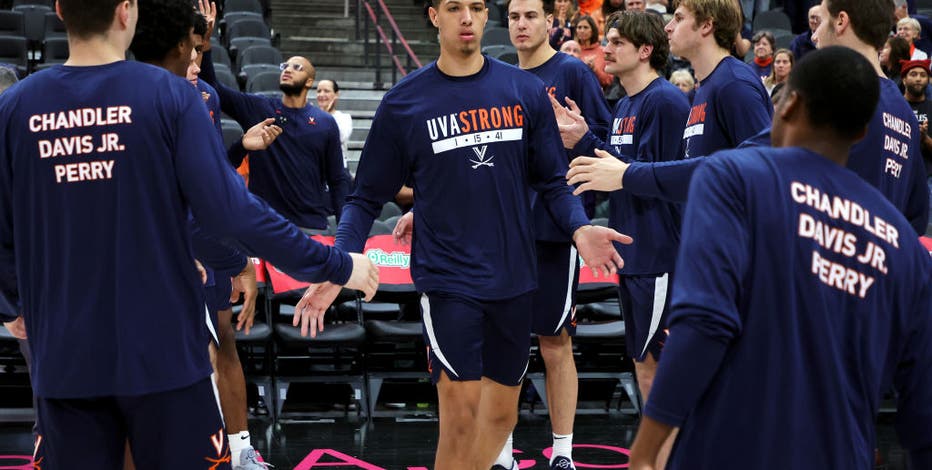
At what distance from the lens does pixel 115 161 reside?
2.97 meters

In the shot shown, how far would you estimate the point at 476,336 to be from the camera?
4.53 metres

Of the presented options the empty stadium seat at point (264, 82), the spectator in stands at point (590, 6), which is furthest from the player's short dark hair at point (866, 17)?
the spectator in stands at point (590, 6)

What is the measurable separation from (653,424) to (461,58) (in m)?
2.57

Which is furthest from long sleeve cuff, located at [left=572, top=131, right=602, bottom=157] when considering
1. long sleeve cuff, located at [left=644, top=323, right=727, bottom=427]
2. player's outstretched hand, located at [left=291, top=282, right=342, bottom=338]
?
long sleeve cuff, located at [left=644, top=323, right=727, bottom=427]

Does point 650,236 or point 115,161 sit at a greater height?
point 115,161

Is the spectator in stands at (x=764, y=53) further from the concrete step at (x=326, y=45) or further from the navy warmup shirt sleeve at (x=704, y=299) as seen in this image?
the navy warmup shirt sleeve at (x=704, y=299)

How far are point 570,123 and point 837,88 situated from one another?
2.53 meters

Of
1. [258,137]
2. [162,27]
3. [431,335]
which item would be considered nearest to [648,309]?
[431,335]

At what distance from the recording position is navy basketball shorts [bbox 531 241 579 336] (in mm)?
5559

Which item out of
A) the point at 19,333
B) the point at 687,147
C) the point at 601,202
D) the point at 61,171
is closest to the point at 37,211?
the point at 61,171

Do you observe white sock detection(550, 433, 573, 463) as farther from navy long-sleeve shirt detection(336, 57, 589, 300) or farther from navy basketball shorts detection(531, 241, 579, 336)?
navy long-sleeve shirt detection(336, 57, 589, 300)

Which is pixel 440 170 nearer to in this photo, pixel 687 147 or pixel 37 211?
pixel 687 147

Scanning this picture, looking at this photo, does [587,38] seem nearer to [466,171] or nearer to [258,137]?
[258,137]

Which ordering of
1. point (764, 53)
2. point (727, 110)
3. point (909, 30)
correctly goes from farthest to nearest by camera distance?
1. point (909, 30)
2. point (764, 53)
3. point (727, 110)
